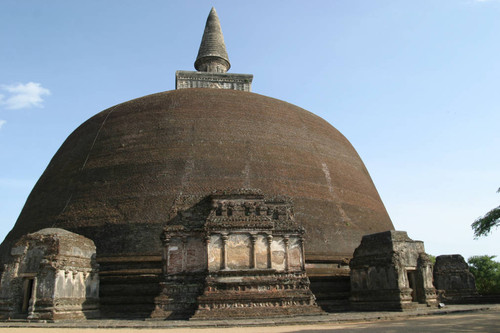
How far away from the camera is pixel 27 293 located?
1354 centimetres

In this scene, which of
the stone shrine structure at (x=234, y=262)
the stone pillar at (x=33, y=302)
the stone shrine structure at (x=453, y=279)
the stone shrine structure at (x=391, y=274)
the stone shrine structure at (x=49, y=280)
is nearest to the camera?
the stone shrine structure at (x=234, y=262)

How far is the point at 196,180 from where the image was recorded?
693 inches

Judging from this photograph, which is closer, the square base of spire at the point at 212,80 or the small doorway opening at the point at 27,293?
the small doorway opening at the point at 27,293

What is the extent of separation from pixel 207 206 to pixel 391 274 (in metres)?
6.81

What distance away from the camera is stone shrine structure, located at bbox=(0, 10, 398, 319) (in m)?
12.8

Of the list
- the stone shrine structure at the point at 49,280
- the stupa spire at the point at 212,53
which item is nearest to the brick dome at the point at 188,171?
the stone shrine structure at the point at 49,280

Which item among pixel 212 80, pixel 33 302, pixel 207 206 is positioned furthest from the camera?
pixel 212 80

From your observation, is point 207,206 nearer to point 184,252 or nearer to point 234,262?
point 184,252

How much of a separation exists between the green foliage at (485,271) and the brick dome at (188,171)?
1499 centimetres

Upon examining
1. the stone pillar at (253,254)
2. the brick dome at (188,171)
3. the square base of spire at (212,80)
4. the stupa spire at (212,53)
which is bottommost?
the stone pillar at (253,254)

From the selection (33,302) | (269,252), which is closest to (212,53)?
(269,252)

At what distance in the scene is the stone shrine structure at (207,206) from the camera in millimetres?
12797

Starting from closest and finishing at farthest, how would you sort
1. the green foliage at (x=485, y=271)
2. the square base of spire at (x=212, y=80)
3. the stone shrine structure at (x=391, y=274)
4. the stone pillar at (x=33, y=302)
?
the stone pillar at (x=33, y=302)
the stone shrine structure at (x=391, y=274)
the square base of spire at (x=212, y=80)
the green foliage at (x=485, y=271)

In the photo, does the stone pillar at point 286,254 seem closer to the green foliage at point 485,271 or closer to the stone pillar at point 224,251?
the stone pillar at point 224,251
